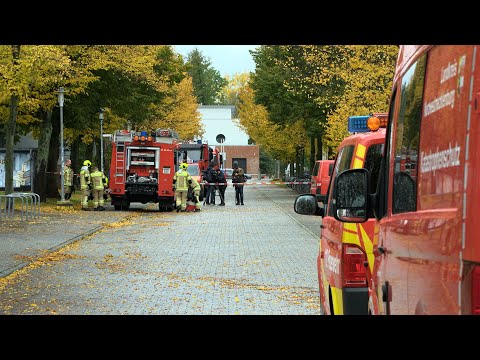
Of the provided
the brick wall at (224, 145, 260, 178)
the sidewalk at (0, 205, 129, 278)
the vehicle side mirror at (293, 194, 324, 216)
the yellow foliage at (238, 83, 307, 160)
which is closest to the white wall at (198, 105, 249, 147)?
the brick wall at (224, 145, 260, 178)

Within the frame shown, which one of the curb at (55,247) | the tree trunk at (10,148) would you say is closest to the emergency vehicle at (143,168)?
the tree trunk at (10,148)

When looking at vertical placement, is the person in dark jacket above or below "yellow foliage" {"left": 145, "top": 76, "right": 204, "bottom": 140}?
below

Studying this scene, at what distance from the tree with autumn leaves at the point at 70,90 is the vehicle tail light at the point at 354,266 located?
67.8 feet

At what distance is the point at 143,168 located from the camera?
35.1 meters

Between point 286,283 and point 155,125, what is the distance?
49014 mm

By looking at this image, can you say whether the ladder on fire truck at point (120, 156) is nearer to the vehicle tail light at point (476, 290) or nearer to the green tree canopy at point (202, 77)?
the vehicle tail light at point (476, 290)

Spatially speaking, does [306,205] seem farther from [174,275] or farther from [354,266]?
[174,275]

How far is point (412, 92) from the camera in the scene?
14.8 feet

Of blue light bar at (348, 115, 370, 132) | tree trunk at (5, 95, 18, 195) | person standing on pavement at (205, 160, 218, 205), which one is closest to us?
blue light bar at (348, 115, 370, 132)

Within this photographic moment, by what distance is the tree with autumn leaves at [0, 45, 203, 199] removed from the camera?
91.1ft

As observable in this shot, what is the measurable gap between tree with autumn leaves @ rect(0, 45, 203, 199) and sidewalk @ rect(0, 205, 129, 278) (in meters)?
2.71

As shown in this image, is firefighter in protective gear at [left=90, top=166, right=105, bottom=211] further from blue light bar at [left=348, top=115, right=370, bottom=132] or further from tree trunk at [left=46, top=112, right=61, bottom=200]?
blue light bar at [left=348, top=115, right=370, bottom=132]
